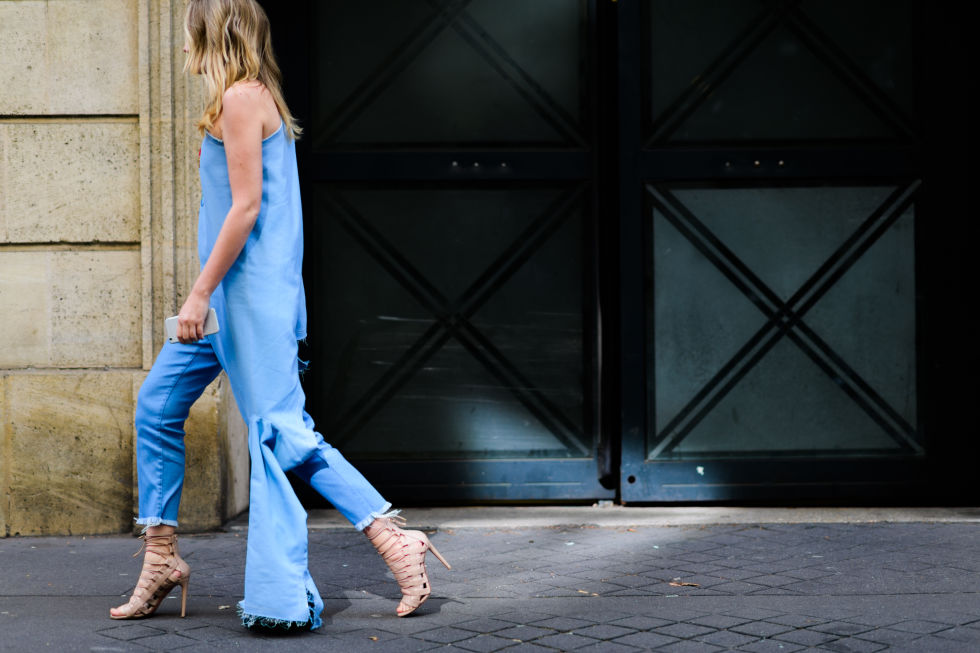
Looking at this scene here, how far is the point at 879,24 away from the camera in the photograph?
5809mm

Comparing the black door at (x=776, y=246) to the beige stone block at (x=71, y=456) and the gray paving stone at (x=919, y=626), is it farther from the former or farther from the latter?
the beige stone block at (x=71, y=456)

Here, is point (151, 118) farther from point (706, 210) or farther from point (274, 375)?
point (706, 210)

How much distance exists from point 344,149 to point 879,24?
273cm

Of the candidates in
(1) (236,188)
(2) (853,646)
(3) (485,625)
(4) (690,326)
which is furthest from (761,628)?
(4) (690,326)

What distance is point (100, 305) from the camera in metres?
5.33

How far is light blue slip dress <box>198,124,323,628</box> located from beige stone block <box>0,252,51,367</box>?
1973mm

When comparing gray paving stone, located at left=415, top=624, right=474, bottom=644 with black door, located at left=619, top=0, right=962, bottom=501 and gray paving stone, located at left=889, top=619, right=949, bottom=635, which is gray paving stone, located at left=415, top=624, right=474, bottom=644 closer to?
gray paving stone, located at left=889, top=619, right=949, bottom=635

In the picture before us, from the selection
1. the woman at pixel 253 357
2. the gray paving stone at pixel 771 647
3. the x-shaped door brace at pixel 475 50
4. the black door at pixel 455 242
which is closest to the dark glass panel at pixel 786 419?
the black door at pixel 455 242

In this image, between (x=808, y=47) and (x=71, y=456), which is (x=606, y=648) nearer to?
(x=71, y=456)

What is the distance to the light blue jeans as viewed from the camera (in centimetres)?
368

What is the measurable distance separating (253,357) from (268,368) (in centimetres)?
6

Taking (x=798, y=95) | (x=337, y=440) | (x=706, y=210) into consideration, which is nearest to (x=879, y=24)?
(x=798, y=95)

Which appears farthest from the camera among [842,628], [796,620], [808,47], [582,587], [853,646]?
[808,47]

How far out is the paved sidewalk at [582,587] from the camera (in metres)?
3.57
